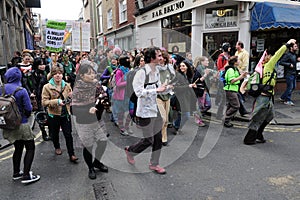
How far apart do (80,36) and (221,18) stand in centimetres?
517

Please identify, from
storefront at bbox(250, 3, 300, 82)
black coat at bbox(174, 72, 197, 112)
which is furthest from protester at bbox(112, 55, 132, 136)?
storefront at bbox(250, 3, 300, 82)

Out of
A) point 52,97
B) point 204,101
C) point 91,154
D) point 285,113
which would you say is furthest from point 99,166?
point 285,113

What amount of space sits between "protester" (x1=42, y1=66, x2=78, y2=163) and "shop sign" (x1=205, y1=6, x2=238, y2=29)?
7.08 meters

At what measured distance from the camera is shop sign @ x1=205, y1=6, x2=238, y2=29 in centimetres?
886

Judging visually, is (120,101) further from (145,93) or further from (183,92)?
(145,93)

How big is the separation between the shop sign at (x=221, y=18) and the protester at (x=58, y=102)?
708 cm

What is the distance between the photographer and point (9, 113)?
3.03 m

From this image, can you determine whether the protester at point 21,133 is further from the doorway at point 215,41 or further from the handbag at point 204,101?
the doorway at point 215,41

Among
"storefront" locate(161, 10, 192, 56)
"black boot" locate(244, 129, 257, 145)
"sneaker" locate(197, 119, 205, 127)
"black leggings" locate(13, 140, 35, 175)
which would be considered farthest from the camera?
"storefront" locate(161, 10, 192, 56)

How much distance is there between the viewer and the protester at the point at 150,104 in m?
3.24

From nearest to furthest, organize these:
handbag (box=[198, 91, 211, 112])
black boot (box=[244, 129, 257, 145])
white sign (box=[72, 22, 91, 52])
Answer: black boot (box=[244, 129, 257, 145])
handbag (box=[198, 91, 211, 112])
white sign (box=[72, 22, 91, 52])

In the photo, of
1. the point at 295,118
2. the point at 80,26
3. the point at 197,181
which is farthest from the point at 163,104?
the point at 80,26

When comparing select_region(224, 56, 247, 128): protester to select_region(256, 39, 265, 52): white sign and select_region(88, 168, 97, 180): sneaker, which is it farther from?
select_region(256, 39, 265, 52): white sign

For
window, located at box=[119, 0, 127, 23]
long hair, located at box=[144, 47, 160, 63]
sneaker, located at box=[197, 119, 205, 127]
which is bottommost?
sneaker, located at box=[197, 119, 205, 127]
